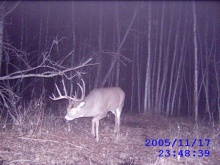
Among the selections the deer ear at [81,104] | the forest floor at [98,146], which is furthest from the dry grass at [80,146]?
the deer ear at [81,104]

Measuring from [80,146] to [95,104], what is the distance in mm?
2185

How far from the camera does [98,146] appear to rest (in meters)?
9.23

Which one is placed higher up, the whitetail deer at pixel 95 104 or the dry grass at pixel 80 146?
the whitetail deer at pixel 95 104

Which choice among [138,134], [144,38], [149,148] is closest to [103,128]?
[138,134]

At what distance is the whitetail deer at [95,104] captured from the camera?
10.0 metres

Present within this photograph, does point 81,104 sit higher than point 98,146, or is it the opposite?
point 81,104

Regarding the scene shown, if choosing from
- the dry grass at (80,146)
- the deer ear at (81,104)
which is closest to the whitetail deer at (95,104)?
the deer ear at (81,104)

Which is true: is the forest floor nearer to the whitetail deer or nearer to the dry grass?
the dry grass

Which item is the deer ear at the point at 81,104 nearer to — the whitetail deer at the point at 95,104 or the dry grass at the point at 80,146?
the whitetail deer at the point at 95,104

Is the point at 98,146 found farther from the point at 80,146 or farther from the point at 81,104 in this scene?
the point at 81,104

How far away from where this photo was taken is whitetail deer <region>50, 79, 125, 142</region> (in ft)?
32.9

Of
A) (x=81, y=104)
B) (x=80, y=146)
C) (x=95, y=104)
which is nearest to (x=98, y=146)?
(x=80, y=146)

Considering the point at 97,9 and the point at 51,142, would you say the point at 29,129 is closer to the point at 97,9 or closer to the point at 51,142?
the point at 51,142

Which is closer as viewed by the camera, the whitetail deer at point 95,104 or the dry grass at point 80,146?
the dry grass at point 80,146
